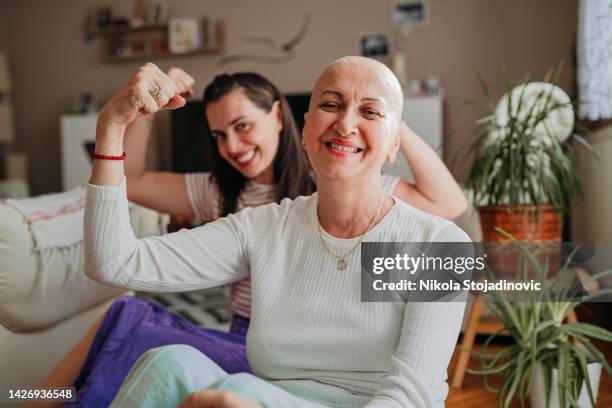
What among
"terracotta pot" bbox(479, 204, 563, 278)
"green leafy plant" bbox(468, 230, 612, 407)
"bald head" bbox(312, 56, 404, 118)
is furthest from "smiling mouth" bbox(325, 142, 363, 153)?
"terracotta pot" bbox(479, 204, 563, 278)

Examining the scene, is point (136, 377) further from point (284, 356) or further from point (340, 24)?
point (340, 24)

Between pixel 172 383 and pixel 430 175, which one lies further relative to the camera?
pixel 430 175

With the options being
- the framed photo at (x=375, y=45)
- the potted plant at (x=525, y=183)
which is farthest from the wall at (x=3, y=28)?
the potted plant at (x=525, y=183)

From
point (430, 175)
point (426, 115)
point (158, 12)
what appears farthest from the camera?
point (158, 12)

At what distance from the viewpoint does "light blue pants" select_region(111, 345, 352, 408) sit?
92 cm

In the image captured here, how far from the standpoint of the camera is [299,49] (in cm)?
536

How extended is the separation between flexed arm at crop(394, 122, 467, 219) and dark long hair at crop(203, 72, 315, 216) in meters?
0.28

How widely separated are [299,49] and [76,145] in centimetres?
234

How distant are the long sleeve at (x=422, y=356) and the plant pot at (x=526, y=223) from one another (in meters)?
1.33

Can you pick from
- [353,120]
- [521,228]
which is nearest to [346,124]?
[353,120]

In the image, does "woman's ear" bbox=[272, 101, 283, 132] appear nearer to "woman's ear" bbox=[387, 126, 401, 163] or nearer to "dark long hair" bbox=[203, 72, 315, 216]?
"dark long hair" bbox=[203, 72, 315, 216]

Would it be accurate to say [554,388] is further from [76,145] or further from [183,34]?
[76,145]

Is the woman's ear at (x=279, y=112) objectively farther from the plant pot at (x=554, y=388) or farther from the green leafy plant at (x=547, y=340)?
the plant pot at (x=554, y=388)

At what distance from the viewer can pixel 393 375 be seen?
96 centimetres
